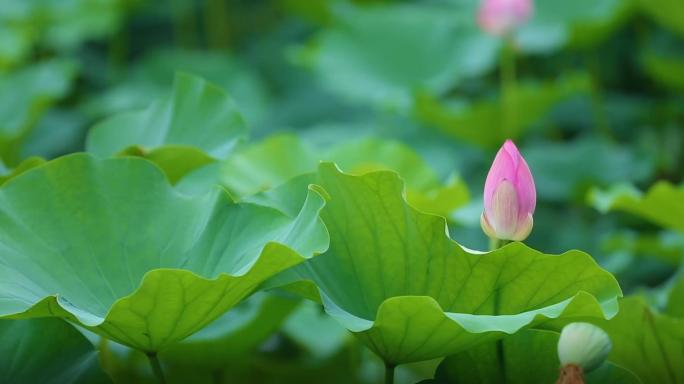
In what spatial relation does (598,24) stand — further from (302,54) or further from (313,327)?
(313,327)

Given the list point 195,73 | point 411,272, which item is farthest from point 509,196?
point 195,73

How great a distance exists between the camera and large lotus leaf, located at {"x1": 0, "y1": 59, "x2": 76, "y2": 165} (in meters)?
2.05

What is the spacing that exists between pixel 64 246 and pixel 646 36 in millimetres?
2183

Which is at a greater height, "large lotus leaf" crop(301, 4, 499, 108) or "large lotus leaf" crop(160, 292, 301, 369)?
"large lotus leaf" crop(160, 292, 301, 369)

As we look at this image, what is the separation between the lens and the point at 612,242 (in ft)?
5.28

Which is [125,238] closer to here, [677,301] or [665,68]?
[677,301]

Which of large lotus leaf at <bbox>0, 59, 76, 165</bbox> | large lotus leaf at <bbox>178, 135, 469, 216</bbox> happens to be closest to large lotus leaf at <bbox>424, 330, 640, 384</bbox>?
large lotus leaf at <bbox>178, 135, 469, 216</bbox>

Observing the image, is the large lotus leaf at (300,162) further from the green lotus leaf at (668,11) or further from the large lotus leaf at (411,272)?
the green lotus leaf at (668,11)

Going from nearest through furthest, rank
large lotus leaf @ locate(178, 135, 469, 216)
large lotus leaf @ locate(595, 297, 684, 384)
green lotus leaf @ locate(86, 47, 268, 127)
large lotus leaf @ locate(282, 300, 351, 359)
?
large lotus leaf @ locate(595, 297, 684, 384)
large lotus leaf @ locate(178, 135, 469, 216)
large lotus leaf @ locate(282, 300, 351, 359)
green lotus leaf @ locate(86, 47, 268, 127)

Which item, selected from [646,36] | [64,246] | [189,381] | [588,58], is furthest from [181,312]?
[646,36]

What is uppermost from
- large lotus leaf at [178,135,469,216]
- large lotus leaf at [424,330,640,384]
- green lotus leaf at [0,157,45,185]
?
green lotus leaf at [0,157,45,185]

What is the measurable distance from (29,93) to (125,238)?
1454mm

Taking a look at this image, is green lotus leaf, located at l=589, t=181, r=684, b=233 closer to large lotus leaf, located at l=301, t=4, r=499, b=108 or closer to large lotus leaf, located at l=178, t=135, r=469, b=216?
large lotus leaf, located at l=178, t=135, r=469, b=216

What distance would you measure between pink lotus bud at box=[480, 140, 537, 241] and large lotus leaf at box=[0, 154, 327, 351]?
14 cm
